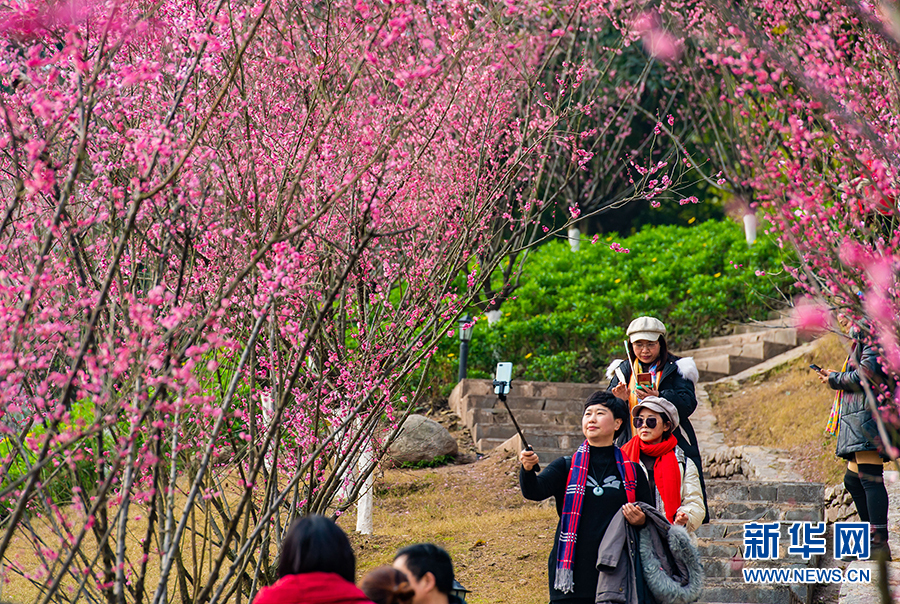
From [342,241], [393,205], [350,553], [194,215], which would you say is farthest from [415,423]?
[350,553]

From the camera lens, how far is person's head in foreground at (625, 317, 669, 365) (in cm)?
509

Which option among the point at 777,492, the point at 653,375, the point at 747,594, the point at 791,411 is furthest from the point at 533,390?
the point at 653,375

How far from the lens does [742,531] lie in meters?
6.51

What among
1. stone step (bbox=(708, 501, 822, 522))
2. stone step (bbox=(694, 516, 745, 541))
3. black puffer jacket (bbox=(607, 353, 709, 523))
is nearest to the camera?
black puffer jacket (bbox=(607, 353, 709, 523))

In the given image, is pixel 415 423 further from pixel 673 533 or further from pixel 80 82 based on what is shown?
pixel 80 82

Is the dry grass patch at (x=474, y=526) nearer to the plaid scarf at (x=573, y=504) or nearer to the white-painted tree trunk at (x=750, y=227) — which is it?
the plaid scarf at (x=573, y=504)

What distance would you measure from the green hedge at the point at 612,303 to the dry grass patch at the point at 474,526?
3.22 meters

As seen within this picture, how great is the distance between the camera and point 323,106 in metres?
5.13

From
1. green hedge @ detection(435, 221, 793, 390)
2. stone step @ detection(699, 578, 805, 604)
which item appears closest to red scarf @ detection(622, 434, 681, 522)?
Answer: stone step @ detection(699, 578, 805, 604)

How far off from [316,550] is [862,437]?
431cm

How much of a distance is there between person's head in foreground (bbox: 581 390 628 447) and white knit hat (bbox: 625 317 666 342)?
46.0 inches

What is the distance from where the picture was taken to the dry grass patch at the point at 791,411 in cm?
891

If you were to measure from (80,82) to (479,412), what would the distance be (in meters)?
9.39

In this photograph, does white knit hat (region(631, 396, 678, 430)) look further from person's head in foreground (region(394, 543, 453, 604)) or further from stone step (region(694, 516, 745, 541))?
stone step (region(694, 516, 745, 541))
